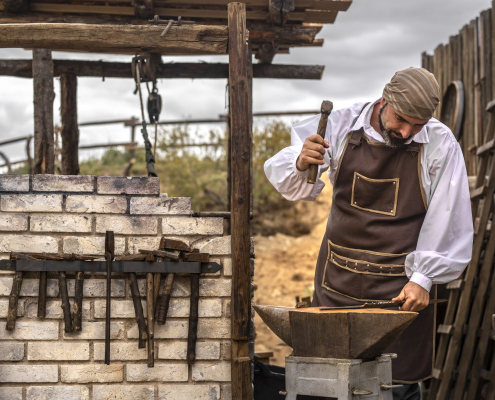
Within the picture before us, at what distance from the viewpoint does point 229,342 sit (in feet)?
12.6

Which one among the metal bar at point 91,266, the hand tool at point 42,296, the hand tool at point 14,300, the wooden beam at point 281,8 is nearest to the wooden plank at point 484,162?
the wooden beam at point 281,8

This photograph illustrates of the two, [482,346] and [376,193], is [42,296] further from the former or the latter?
[482,346]

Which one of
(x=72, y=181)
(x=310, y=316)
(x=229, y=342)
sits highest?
(x=72, y=181)

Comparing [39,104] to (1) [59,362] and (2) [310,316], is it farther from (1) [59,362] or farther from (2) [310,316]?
(2) [310,316]

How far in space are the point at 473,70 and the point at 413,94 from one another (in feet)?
15.2

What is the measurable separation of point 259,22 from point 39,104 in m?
1.77

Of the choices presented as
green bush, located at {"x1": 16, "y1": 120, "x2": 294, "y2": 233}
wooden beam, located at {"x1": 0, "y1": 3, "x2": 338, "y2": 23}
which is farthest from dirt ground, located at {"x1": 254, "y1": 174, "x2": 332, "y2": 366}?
wooden beam, located at {"x1": 0, "y1": 3, "x2": 338, "y2": 23}

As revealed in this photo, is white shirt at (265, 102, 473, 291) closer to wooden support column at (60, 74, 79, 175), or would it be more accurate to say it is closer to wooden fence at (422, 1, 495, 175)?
wooden support column at (60, 74, 79, 175)

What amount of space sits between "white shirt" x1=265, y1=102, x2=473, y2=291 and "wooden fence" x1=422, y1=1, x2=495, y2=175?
364 cm

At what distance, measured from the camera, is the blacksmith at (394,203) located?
3.43 m

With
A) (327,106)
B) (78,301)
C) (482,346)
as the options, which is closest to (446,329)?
(482,346)

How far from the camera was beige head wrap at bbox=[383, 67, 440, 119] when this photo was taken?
324 cm

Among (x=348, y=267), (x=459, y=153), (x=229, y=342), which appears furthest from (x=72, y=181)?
(x=459, y=153)

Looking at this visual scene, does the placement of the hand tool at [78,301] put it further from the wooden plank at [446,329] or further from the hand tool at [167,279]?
the wooden plank at [446,329]
